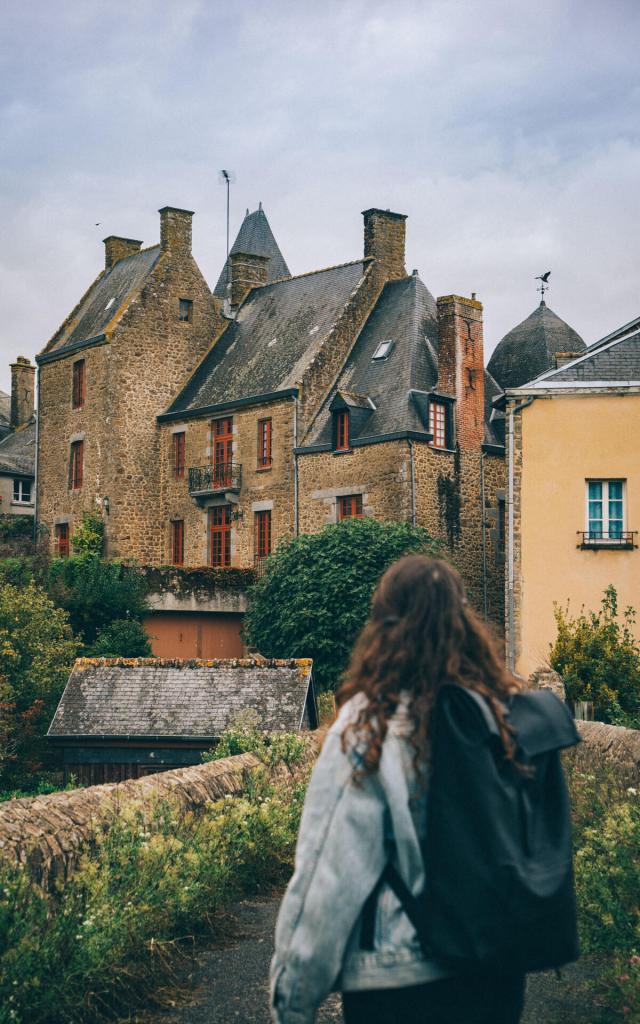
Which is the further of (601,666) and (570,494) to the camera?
(570,494)

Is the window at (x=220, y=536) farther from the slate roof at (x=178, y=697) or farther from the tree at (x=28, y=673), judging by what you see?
the slate roof at (x=178, y=697)

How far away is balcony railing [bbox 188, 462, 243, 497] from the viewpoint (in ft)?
106

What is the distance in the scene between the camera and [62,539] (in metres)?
35.8

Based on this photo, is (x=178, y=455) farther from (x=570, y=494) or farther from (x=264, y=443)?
(x=570, y=494)

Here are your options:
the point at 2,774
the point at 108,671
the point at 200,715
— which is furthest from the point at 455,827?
the point at 2,774

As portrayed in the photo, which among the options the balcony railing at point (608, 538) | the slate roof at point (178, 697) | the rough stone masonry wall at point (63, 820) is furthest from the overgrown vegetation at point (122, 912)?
the balcony railing at point (608, 538)

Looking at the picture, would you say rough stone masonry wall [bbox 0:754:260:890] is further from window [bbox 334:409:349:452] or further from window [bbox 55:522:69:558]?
window [bbox 55:522:69:558]

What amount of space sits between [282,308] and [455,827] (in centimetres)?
3286

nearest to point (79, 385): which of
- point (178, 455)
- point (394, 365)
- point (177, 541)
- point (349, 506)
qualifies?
point (178, 455)

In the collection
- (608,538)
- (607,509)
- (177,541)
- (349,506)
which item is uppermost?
(349,506)

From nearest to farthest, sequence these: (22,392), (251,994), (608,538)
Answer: (251,994)
(608,538)
(22,392)

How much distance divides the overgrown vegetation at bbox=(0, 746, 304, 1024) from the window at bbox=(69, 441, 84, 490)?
2866cm

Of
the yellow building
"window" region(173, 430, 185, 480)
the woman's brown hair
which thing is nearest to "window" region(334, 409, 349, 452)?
"window" region(173, 430, 185, 480)

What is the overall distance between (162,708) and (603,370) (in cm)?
1128
